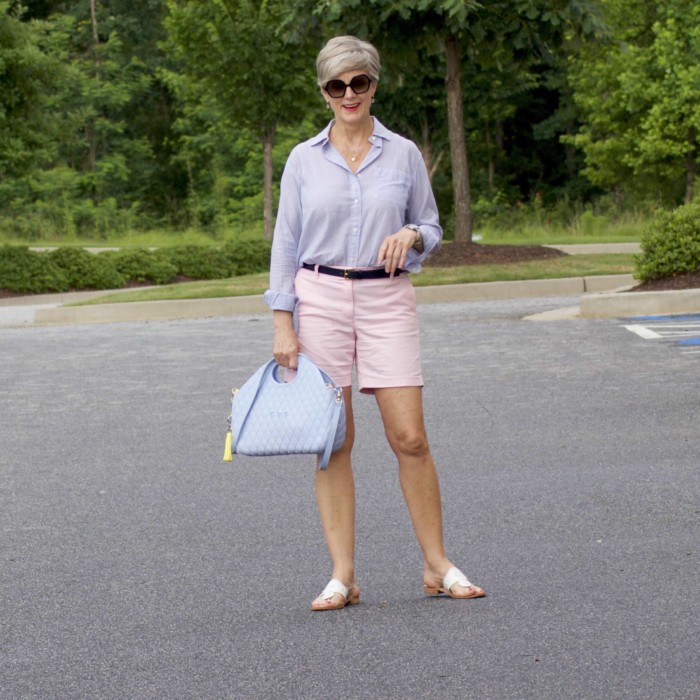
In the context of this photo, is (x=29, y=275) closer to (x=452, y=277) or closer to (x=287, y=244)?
(x=452, y=277)

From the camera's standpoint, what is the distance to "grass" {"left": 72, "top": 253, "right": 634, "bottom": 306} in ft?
68.0

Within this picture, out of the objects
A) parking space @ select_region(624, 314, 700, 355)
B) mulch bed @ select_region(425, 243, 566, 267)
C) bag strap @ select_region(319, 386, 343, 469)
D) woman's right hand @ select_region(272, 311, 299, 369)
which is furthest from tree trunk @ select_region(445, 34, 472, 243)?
bag strap @ select_region(319, 386, 343, 469)

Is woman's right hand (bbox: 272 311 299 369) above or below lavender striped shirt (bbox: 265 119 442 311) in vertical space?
below

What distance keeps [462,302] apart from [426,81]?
1983 cm

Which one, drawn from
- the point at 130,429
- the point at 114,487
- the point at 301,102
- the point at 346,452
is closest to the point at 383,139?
the point at 346,452

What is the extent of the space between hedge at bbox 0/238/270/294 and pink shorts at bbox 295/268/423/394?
21242mm

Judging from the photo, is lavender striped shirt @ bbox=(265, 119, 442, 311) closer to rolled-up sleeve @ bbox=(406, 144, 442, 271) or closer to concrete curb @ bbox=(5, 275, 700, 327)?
rolled-up sleeve @ bbox=(406, 144, 442, 271)

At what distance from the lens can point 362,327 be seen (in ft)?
16.2

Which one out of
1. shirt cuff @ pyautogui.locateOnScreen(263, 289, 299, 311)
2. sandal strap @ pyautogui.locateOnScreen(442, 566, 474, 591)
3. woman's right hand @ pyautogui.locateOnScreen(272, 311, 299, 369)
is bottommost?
sandal strap @ pyautogui.locateOnScreen(442, 566, 474, 591)

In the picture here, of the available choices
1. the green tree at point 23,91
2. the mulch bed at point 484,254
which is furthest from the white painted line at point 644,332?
the green tree at point 23,91

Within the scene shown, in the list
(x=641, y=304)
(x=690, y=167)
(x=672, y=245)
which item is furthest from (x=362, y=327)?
(x=690, y=167)

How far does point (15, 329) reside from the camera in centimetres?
1831

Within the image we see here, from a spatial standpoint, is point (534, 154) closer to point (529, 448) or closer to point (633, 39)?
point (633, 39)

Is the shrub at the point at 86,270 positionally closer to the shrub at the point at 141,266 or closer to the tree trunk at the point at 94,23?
the shrub at the point at 141,266
